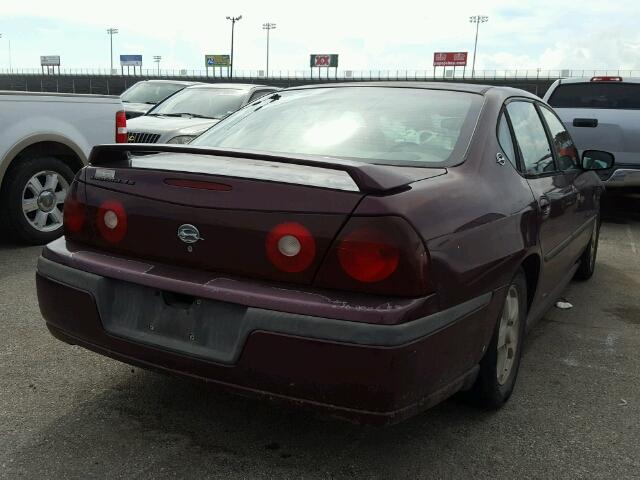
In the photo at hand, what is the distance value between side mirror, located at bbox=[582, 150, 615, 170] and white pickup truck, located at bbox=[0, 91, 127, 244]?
13.7ft

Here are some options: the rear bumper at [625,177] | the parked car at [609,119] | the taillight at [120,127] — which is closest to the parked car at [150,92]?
the taillight at [120,127]

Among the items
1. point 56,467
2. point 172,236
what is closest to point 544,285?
point 172,236

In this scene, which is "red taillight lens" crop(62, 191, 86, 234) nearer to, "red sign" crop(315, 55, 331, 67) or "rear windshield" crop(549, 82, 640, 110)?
"rear windshield" crop(549, 82, 640, 110)

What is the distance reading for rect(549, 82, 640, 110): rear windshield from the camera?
339 inches

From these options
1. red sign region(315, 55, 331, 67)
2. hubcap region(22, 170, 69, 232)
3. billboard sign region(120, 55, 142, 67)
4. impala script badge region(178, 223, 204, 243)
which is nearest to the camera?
impala script badge region(178, 223, 204, 243)

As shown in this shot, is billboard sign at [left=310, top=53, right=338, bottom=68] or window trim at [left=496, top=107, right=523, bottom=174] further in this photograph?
billboard sign at [left=310, top=53, right=338, bottom=68]

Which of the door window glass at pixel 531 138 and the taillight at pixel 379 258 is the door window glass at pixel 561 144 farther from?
the taillight at pixel 379 258

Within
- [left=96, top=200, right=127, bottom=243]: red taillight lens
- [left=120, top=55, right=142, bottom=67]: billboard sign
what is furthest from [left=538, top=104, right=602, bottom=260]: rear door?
[left=120, top=55, right=142, bottom=67]: billboard sign

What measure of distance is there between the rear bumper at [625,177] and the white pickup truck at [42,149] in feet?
19.1

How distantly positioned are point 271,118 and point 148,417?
1.55m

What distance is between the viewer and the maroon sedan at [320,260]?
207cm

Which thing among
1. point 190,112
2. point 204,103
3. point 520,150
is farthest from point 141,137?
point 520,150

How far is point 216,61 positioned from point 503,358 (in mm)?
116718

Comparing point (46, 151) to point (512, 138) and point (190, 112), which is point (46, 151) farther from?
point (512, 138)
